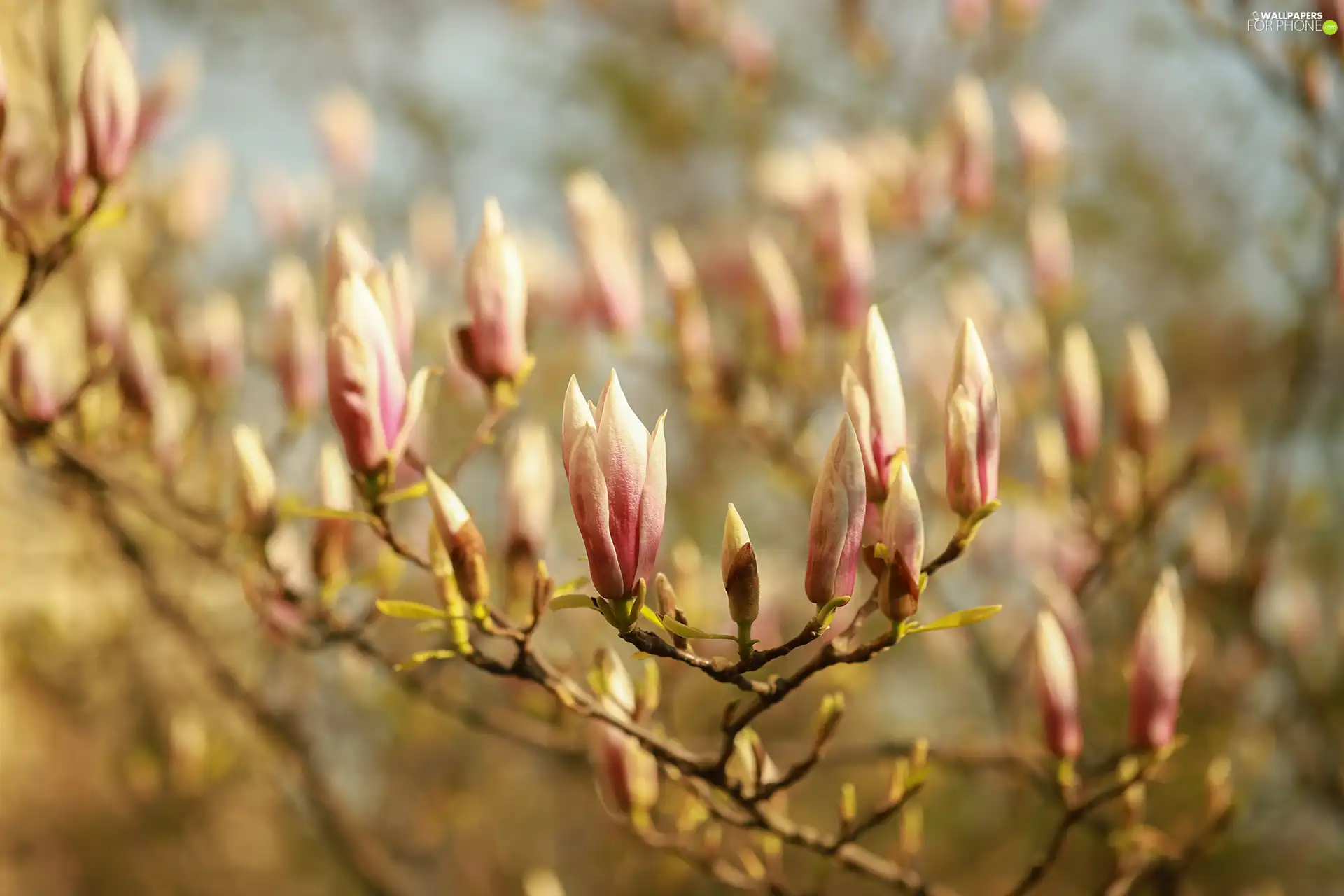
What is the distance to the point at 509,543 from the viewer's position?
1069 millimetres

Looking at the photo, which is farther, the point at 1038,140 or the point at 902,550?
the point at 1038,140

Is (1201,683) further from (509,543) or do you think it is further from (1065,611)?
(509,543)

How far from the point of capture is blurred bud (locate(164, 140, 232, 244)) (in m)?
2.31

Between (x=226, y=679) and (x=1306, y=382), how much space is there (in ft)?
6.14

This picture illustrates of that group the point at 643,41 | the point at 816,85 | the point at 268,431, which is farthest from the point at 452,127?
the point at 268,431

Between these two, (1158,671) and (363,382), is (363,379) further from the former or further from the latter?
(1158,671)

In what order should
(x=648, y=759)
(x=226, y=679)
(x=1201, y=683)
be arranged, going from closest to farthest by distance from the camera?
(x=648, y=759) → (x=226, y=679) → (x=1201, y=683)

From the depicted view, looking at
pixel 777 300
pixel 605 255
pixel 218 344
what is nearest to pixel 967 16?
pixel 777 300

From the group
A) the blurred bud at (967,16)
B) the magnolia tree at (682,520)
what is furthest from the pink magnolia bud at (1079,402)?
the blurred bud at (967,16)

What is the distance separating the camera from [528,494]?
1058mm

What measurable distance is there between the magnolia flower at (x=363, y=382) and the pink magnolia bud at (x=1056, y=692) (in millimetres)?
634

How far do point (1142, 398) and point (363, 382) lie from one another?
0.96 m

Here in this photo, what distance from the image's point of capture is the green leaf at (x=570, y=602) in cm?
78

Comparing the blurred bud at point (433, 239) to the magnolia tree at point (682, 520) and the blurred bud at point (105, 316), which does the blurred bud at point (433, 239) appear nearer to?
the magnolia tree at point (682, 520)
